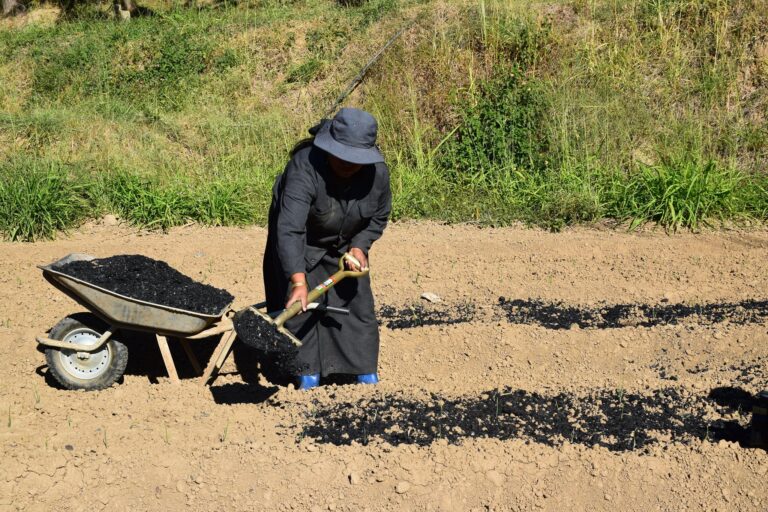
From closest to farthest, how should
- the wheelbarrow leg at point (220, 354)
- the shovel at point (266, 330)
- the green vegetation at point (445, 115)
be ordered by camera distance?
the shovel at point (266, 330)
the wheelbarrow leg at point (220, 354)
the green vegetation at point (445, 115)

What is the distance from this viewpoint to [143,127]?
977 cm

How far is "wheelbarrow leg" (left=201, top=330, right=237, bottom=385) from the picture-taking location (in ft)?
15.3

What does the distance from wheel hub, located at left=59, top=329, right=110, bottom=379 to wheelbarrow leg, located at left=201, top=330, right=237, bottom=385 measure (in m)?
0.50

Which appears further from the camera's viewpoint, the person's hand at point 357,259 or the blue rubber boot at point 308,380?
the blue rubber boot at point 308,380

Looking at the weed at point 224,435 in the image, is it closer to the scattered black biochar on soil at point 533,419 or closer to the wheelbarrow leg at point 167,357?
the scattered black biochar on soil at point 533,419

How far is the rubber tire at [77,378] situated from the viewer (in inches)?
182

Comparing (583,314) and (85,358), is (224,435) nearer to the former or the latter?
(85,358)

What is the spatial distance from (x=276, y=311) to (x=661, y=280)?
295cm

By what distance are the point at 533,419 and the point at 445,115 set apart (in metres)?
5.05

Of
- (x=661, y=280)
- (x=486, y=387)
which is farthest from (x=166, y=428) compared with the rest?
(x=661, y=280)

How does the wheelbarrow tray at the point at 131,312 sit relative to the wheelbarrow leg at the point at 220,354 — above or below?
above

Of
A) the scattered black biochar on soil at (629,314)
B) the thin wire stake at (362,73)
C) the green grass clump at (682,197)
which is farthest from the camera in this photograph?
the thin wire stake at (362,73)

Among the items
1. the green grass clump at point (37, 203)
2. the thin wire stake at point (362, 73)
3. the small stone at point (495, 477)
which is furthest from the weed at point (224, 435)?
the thin wire stake at point (362, 73)

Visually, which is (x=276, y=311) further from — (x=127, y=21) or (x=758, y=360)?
(x=127, y=21)
